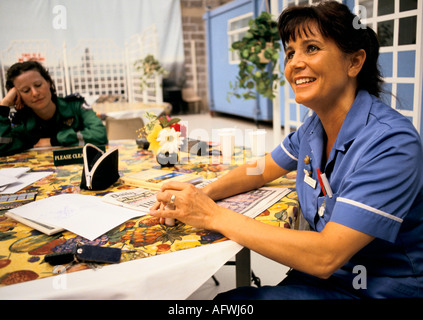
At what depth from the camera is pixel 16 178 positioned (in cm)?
149

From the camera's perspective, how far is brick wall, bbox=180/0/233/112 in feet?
27.8

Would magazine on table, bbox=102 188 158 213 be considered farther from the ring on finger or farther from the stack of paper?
the stack of paper

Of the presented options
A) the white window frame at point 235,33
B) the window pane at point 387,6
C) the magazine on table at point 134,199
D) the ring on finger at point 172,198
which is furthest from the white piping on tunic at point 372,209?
the white window frame at point 235,33

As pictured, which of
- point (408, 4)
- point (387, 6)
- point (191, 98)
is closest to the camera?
point (408, 4)

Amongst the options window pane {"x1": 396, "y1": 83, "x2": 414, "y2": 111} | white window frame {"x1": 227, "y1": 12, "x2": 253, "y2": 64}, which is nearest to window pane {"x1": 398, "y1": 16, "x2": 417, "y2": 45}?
window pane {"x1": 396, "y1": 83, "x2": 414, "y2": 111}

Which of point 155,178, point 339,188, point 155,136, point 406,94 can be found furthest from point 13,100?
point 406,94

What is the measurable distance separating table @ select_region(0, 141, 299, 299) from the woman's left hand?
3 cm

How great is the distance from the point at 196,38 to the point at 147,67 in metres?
1.91

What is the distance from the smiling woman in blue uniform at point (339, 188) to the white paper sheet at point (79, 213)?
5.1 inches

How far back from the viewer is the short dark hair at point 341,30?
104 cm

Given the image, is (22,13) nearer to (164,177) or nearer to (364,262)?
(164,177)

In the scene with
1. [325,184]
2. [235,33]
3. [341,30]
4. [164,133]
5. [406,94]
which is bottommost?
[325,184]

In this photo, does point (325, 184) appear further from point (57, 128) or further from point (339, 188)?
point (57, 128)
